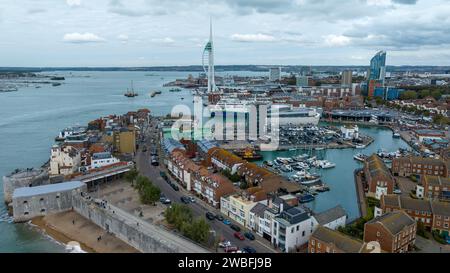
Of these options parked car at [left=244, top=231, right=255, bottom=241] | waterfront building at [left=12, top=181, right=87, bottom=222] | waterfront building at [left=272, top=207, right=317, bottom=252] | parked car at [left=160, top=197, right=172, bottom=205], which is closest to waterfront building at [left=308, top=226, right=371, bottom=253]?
waterfront building at [left=272, top=207, right=317, bottom=252]

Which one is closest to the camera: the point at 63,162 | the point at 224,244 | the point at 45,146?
the point at 224,244

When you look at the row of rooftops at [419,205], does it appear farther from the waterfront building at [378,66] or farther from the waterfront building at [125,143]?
the waterfront building at [378,66]

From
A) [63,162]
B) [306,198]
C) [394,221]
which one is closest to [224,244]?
[394,221]

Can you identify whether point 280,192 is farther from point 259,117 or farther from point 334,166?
point 259,117

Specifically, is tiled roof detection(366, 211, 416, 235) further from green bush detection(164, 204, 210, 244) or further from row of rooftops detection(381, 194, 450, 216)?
green bush detection(164, 204, 210, 244)

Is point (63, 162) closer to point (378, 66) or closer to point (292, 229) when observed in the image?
point (292, 229)
